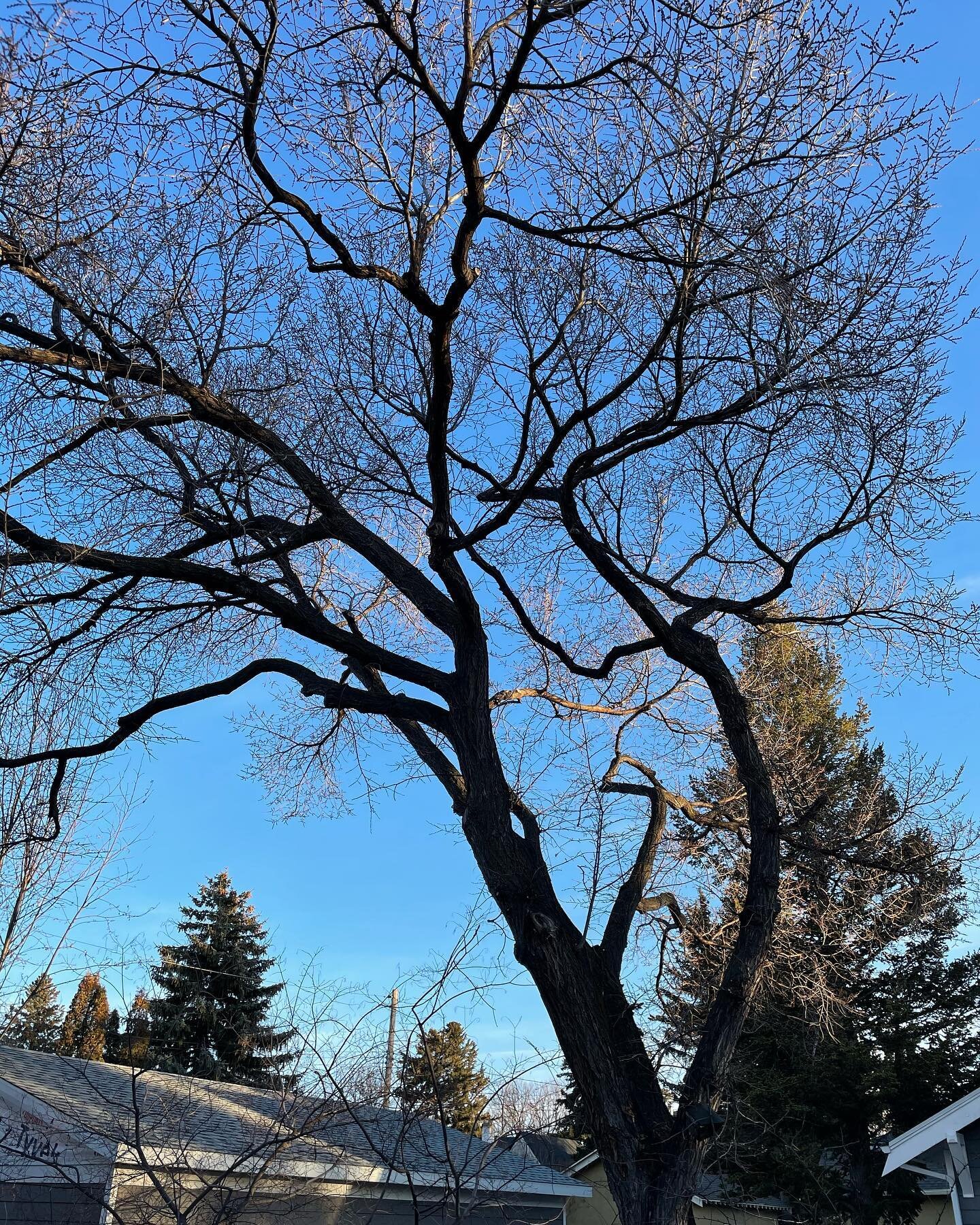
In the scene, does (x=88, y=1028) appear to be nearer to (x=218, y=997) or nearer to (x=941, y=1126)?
(x=218, y=997)

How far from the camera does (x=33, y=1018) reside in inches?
505

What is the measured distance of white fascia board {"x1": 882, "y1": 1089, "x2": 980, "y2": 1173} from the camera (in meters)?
10.5

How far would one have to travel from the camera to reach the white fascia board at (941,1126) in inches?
413

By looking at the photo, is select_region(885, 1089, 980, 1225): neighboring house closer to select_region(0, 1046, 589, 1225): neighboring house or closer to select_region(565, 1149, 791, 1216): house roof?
select_region(565, 1149, 791, 1216): house roof

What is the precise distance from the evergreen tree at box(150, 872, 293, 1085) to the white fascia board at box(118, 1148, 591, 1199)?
19.5 inches

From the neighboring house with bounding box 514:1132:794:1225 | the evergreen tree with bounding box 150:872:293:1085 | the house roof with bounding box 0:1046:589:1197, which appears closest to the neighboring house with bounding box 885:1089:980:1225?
the house roof with bounding box 0:1046:589:1197

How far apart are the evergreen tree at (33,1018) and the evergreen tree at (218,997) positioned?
123 cm

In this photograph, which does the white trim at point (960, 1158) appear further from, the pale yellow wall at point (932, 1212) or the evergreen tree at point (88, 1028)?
the evergreen tree at point (88, 1028)

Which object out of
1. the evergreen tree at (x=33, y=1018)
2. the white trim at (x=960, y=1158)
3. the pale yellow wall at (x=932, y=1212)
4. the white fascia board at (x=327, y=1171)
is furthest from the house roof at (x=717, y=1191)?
the evergreen tree at (x=33, y=1018)

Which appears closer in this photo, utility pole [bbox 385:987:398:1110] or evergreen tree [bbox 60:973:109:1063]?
utility pole [bbox 385:987:398:1110]

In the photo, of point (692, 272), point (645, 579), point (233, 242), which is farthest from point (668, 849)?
Result: point (233, 242)

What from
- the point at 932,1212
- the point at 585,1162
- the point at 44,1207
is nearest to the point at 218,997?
the point at 44,1207

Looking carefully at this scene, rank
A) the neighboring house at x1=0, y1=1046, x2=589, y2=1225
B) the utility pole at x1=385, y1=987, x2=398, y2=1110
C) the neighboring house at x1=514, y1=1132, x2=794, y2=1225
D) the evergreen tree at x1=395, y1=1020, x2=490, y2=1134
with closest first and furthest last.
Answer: the evergreen tree at x1=395, y1=1020, x2=490, y2=1134 < the utility pole at x1=385, y1=987, x2=398, y2=1110 < the neighboring house at x1=0, y1=1046, x2=589, y2=1225 < the neighboring house at x1=514, y1=1132, x2=794, y2=1225

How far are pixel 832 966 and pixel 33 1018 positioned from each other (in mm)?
10420
